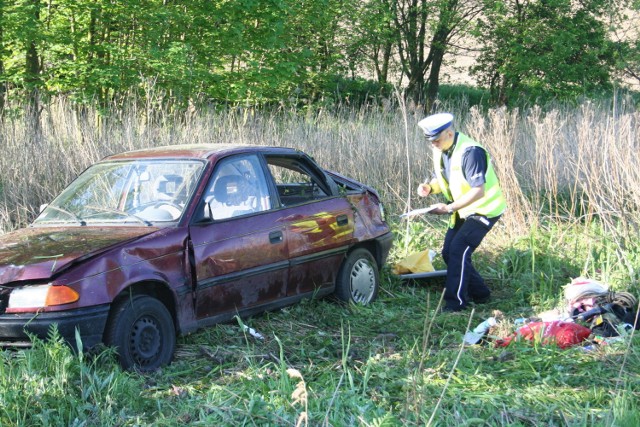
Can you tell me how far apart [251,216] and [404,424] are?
9.80ft

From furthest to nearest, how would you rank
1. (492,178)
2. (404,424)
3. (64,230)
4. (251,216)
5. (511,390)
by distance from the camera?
(492,178) → (251,216) → (64,230) → (511,390) → (404,424)

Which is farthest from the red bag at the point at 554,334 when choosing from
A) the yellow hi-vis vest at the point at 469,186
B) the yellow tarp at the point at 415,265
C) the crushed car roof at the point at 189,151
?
the crushed car roof at the point at 189,151

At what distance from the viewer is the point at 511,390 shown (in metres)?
4.72

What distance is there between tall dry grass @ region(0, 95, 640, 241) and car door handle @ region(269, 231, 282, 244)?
1.54 m

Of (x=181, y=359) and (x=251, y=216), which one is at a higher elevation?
(x=251, y=216)

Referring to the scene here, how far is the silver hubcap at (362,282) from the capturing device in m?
7.53

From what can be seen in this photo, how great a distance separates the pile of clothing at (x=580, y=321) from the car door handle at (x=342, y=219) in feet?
5.32

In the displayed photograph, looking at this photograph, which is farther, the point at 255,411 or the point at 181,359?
the point at 181,359

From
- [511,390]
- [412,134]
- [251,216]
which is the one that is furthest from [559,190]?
[511,390]

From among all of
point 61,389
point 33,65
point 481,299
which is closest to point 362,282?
point 481,299

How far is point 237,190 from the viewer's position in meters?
6.55

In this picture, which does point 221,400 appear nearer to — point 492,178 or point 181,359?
point 181,359

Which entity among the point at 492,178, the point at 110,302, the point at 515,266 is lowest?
the point at 515,266

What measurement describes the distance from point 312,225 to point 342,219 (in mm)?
511
